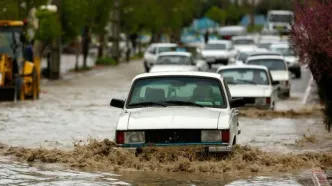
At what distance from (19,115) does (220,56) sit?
34.1 metres

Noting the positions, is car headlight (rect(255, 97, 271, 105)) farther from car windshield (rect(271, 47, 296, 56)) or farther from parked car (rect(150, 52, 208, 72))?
car windshield (rect(271, 47, 296, 56))

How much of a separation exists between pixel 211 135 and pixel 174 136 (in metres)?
0.51

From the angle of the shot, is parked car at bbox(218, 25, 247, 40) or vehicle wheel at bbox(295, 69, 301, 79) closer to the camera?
vehicle wheel at bbox(295, 69, 301, 79)

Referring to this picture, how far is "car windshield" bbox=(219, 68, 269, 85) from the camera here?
90.4 ft

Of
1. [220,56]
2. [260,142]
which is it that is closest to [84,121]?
[260,142]

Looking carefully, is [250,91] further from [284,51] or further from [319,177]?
[284,51]

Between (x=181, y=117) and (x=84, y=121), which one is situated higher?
(x=181, y=117)

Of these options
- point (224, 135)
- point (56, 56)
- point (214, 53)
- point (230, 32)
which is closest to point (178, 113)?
point (224, 135)

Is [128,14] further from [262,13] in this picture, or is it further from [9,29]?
[262,13]

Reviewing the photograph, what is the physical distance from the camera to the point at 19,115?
27172 millimetres

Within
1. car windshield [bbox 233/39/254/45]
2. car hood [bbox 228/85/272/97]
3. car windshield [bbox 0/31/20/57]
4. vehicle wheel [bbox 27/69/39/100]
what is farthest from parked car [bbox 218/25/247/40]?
car hood [bbox 228/85/272/97]

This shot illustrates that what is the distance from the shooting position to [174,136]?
47.6 feet

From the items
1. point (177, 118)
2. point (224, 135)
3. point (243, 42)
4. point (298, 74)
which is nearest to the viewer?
point (224, 135)

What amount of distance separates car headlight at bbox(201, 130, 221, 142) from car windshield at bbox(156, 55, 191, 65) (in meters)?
27.6
